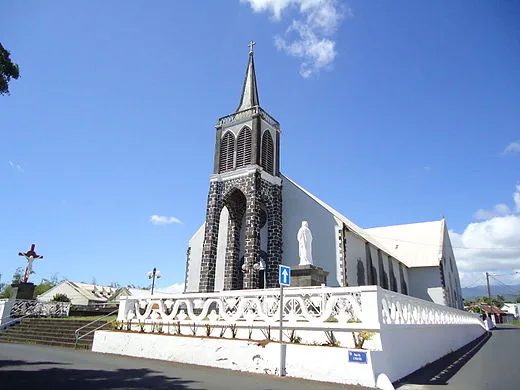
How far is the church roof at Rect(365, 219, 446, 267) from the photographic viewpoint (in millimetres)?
36406

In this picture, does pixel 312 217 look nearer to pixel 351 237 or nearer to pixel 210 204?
pixel 351 237

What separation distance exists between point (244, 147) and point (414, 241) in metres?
25.7

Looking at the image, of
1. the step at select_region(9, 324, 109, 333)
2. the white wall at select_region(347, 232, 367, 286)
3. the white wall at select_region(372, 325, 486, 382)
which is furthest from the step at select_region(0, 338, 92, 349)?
the white wall at select_region(347, 232, 367, 286)

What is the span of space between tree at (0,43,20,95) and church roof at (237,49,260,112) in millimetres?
18383

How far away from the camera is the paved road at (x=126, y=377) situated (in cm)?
649

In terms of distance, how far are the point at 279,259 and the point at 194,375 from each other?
14701mm

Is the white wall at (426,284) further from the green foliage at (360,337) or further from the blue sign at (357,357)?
the blue sign at (357,357)

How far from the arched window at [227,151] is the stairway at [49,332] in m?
12.0

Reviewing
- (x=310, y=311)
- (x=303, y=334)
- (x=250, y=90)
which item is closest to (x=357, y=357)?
(x=303, y=334)

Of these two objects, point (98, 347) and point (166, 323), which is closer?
point (166, 323)

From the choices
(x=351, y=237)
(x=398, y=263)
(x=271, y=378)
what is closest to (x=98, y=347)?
(x=271, y=378)

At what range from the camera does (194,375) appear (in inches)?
307

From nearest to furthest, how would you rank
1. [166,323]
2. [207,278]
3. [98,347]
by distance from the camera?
[166,323], [98,347], [207,278]

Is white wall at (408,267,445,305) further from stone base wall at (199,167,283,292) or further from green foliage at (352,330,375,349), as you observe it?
green foliage at (352,330,375,349)
